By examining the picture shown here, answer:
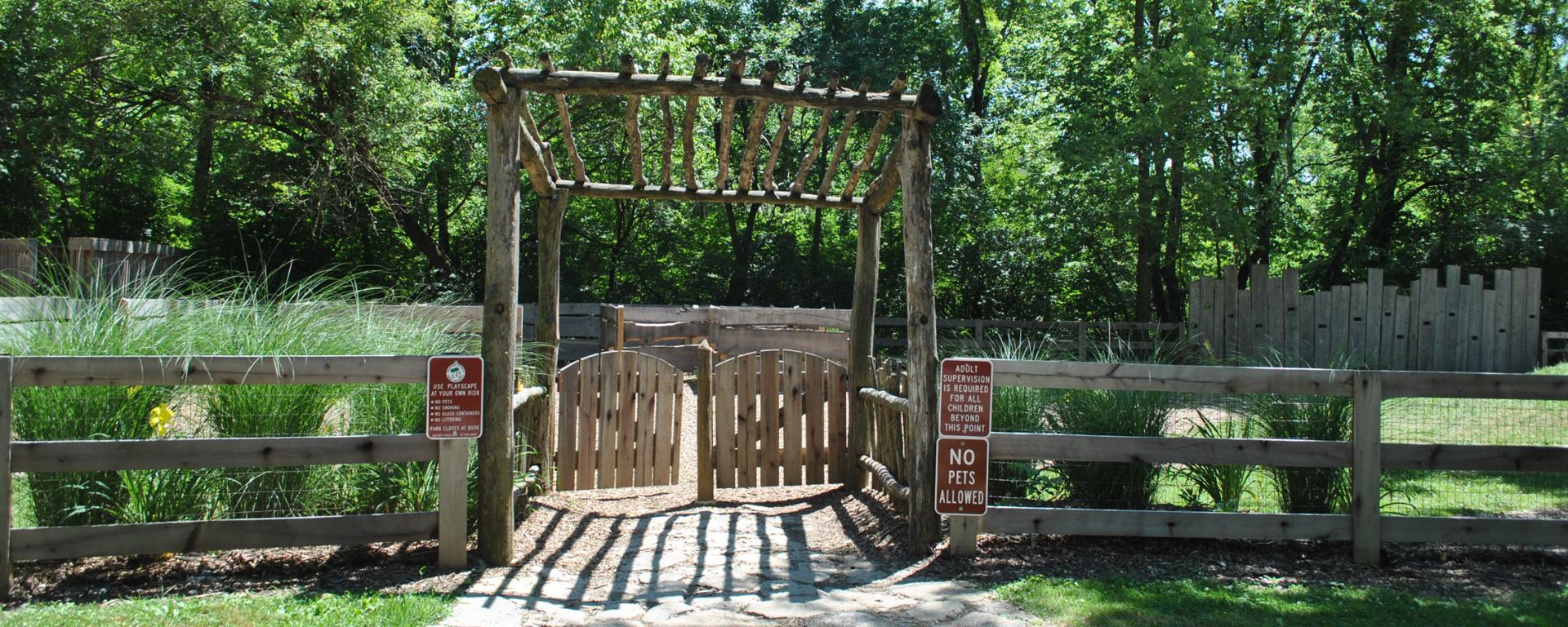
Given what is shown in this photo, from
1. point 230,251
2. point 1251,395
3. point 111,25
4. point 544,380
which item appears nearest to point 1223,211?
point 1251,395

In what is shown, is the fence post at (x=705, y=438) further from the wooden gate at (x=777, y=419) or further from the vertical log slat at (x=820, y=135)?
the vertical log slat at (x=820, y=135)

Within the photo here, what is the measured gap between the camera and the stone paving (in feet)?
14.3

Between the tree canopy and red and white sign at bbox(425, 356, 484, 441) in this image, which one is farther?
the tree canopy

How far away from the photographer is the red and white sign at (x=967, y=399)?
5.26 meters

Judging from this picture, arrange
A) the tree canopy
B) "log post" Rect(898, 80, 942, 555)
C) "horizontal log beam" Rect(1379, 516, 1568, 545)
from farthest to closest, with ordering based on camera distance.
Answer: the tree canopy → "log post" Rect(898, 80, 942, 555) → "horizontal log beam" Rect(1379, 516, 1568, 545)

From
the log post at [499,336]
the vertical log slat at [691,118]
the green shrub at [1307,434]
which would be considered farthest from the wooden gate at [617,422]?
the green shrub at [1307,434]

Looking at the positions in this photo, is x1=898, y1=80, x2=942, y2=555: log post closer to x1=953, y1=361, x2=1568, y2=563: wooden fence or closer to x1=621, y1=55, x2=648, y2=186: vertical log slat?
x1=953, y1=361, x2=1568, y2=563: wooden fence

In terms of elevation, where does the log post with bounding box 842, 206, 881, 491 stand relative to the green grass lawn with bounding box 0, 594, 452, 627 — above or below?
above

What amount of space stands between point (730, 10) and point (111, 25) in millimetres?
12817

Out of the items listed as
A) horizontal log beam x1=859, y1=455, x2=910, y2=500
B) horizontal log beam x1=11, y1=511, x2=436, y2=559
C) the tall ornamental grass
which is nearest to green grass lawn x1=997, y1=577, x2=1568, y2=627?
horizontal log beam x1=859, y1=455, x2=910, y2=500

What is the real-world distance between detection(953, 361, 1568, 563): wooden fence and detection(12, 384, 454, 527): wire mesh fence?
10.5 ft

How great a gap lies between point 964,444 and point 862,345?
2.57m

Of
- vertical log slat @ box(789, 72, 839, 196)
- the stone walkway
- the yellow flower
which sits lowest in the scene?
the stone walkway

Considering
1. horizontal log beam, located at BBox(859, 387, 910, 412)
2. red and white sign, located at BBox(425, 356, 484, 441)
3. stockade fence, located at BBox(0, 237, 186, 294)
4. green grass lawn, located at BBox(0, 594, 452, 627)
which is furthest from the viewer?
stockade fence, located at BBox(0, 237, 186, 294)
